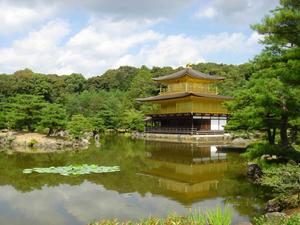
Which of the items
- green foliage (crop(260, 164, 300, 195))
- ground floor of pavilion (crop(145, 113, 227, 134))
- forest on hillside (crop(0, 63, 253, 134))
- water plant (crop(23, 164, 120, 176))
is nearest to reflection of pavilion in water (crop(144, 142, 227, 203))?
water plant (crop(23, 164, 120, 176))

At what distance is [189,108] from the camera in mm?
37062

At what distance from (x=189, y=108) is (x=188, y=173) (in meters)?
22.1

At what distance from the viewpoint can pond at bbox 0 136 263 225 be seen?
916cm

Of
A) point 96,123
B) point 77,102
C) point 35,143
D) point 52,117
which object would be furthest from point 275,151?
point 77,102

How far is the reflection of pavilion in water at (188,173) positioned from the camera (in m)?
11.7

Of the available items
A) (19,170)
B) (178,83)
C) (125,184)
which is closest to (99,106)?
(178,83)

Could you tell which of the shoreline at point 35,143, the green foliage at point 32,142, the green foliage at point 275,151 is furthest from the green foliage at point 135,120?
the green foliage at point 275,151

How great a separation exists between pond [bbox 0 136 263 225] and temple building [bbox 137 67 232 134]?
59.8ft

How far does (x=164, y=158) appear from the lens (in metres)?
20.4

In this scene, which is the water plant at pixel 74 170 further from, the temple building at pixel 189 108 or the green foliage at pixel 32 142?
the temple building at pixel 189 108

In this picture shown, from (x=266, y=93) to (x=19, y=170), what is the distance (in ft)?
36.5

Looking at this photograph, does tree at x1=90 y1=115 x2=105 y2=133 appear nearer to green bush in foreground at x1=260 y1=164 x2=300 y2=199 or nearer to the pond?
the pond

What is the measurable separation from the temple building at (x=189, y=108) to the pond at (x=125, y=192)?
1823 centimetres

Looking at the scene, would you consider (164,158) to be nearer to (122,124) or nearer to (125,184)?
(125,184)
